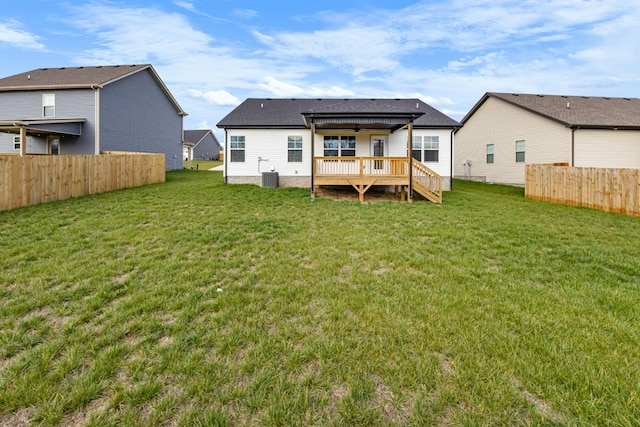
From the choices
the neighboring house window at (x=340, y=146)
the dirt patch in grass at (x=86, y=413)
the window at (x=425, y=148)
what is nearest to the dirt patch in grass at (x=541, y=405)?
the dirt patch in grass at (x=86, y=413)

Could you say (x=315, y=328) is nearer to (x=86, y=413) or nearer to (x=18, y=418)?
(x=86, y=413)

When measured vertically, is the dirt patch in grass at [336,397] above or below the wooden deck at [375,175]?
below

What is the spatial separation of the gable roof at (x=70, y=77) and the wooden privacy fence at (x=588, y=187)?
24.0 metres

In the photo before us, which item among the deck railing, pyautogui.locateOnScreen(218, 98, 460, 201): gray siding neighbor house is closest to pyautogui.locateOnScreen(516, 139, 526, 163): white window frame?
pyautogui.locateOnScreen(218, 98, 460, 201): gray siding neighbor house

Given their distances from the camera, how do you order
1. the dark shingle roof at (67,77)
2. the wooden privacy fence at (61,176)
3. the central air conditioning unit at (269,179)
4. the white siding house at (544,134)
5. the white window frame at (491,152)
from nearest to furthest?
1. the wooden privacy fence at (61,176)
2. the central air conditioning unit at (269,179)
3. the white siding house at (544,134)
4. the dark shingle roof at (67,77)
5. the white window frame at (491,152)

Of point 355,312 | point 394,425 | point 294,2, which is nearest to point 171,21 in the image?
point 294,2

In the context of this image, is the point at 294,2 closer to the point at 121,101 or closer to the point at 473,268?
the point at 121,101

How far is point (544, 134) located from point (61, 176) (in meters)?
22.8

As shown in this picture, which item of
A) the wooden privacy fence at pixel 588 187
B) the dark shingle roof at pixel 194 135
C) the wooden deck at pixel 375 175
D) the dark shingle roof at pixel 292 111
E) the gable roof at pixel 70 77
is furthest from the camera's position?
the dark shingle roof at pixel 194 135

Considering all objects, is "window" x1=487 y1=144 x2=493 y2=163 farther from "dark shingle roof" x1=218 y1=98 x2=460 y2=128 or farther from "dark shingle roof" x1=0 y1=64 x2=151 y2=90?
"dark shingle roof" x1=0 y1=64 x2=151 y2=90

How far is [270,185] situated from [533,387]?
12666 millimetres

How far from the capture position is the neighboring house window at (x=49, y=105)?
19.4 m

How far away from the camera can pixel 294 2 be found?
47.5 ft

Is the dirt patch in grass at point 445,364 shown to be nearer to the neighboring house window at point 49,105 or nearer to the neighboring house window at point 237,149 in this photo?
the neighboring house window at point 237,149
